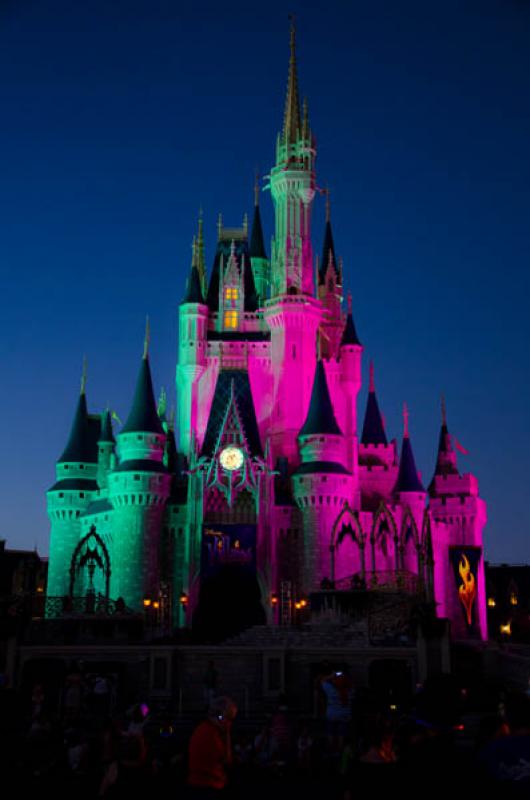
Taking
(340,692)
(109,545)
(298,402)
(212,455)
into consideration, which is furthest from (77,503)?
(340,692)

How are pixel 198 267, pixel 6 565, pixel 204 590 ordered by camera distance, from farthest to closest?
pixel 6 565, pixel 198 267, pixel 204 590

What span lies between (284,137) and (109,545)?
29123mm

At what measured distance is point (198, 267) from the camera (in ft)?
203

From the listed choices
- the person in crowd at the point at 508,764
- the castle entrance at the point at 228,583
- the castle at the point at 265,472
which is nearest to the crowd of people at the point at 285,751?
the person in crowd at the point at 508,764

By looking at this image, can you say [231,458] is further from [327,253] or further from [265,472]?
[327,253]

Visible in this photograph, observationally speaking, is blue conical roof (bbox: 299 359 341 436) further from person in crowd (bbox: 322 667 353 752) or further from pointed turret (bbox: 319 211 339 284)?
person in crowd (bbox: 322 667 353 752)

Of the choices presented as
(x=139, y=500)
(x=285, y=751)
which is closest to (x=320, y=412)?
(x=139, y=500)

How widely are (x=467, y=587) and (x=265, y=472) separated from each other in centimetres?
1397

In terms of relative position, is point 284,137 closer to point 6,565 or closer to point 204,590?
point 204,590

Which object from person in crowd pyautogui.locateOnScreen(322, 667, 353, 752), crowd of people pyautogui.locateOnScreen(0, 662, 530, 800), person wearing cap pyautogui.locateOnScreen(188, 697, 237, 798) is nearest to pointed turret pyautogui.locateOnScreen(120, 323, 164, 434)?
crowd of people pyautogui.locateOnScreen(0, 662, 530, 800)

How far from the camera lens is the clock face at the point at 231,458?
52594 mm

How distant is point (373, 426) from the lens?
6191 cm

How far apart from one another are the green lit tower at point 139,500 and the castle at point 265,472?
0.28ft

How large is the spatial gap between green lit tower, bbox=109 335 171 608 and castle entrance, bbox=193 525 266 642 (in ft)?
9.20
